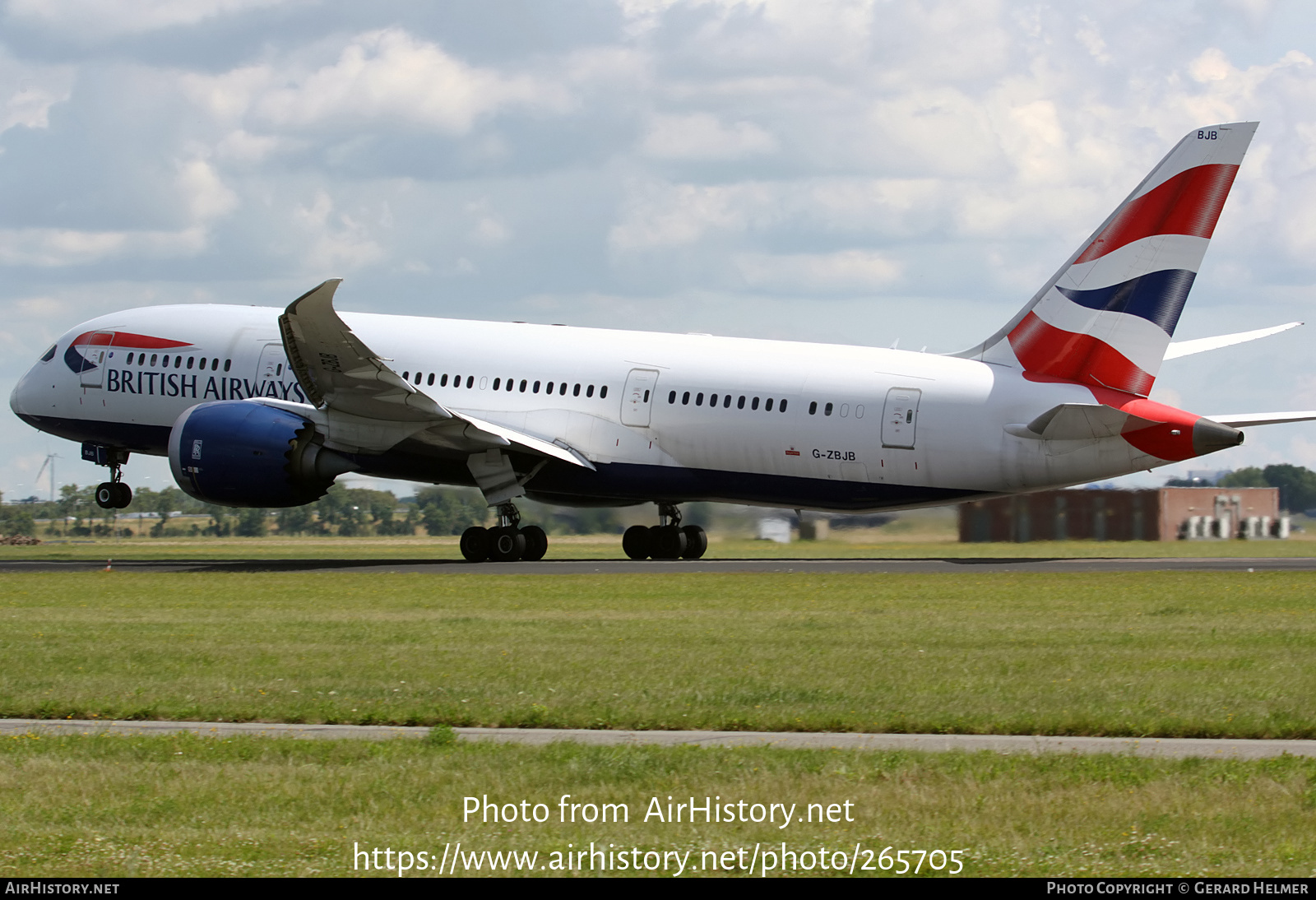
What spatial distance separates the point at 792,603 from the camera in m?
23.8

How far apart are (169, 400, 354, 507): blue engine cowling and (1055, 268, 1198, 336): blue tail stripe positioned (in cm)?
1626

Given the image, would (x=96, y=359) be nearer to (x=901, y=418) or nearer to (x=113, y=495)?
(x=113, y=495)

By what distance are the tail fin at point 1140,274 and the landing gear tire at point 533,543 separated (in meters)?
11.5

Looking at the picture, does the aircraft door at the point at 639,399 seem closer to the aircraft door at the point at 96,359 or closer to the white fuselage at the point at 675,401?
the white fuselage at the point at 675,401

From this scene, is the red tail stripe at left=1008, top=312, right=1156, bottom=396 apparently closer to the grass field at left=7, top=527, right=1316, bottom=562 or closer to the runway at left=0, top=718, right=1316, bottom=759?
the grass field at left=7, top=527, right=1316, bottom=562

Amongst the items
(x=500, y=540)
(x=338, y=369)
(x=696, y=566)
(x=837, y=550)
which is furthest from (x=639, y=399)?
(x=837, y=550)

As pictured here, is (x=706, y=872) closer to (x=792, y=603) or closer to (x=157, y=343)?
(x=792, y=603)

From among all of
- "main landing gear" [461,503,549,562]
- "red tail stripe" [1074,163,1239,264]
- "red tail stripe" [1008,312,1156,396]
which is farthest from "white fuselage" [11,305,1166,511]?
"red tail stripe" [1074,163,1239,264]

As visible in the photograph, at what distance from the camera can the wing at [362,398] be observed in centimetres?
3159

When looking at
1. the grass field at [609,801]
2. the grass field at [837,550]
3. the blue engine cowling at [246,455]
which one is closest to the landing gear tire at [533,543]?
the blue engine cowling at [246,455]

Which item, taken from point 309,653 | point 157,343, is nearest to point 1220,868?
point 309,653

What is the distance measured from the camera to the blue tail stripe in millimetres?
30984

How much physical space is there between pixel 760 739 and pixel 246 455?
22.5 metres

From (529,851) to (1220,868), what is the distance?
371 centimetres
